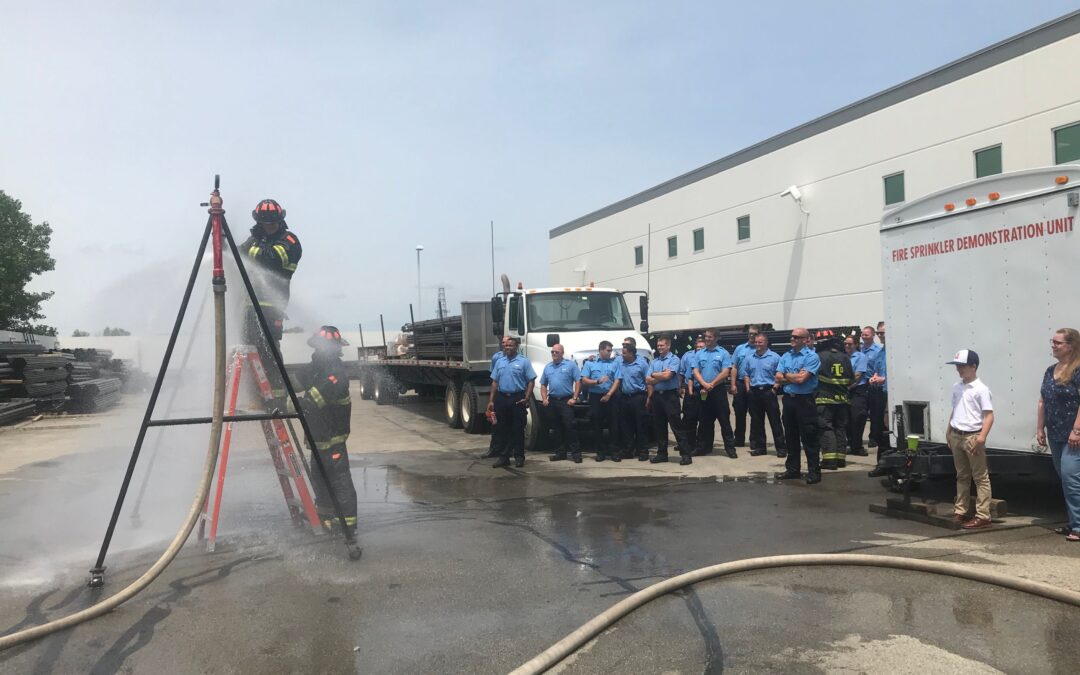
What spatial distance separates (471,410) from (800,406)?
6472 millimetres

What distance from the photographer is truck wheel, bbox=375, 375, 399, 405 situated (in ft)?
71.7

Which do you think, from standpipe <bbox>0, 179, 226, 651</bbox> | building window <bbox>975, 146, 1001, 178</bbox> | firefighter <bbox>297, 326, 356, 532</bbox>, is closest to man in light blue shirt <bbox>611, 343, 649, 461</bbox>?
firefighter <bbox>297, 326, 356, 532</bbox>

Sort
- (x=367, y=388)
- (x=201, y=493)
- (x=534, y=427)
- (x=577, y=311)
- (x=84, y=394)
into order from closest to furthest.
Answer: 1. (x=201, y=493)
2. (x=534, y=427)
3. (x=577, y=311)
4. (x=84, y=394)
5. (x=367, y=388)

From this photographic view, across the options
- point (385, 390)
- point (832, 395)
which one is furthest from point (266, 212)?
point (385, 390)

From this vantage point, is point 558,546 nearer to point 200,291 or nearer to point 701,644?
point 701,644

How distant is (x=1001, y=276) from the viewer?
22.2ft

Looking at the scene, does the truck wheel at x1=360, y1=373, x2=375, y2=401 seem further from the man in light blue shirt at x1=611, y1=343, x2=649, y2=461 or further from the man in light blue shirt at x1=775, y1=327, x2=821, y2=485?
the man in light blue shirt at x1=775, y1=327, x2=821, y2=485

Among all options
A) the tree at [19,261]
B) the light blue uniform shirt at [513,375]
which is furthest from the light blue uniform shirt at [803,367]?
the tree at [19,261]

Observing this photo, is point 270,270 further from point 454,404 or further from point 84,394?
point 84,394

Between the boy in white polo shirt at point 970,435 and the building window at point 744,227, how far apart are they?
2054 centimetres

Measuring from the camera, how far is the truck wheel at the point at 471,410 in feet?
44.5

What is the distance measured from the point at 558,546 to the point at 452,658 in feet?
7.53

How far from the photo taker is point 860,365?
36.1 feet

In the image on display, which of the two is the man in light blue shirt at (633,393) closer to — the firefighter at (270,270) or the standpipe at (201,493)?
the firefighter at (270,270)
